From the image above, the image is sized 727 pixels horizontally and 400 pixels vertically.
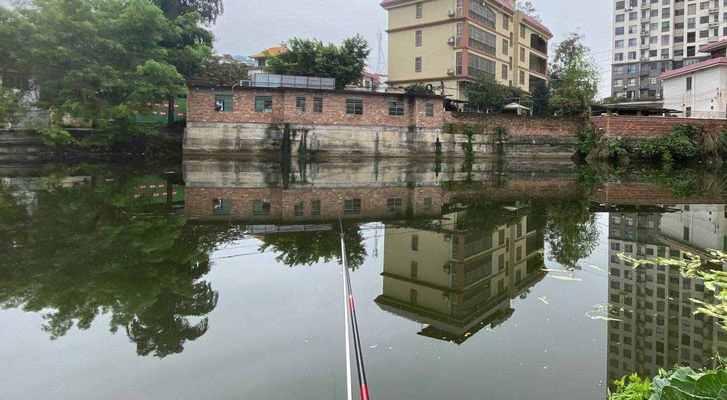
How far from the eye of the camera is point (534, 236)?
8.75 m

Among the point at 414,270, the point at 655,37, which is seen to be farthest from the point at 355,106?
the point at 655,37

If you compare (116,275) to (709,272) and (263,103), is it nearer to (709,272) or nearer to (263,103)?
(709,272)

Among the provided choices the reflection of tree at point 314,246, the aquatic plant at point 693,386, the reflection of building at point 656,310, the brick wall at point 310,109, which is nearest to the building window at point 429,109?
the brick wall at point 310,109

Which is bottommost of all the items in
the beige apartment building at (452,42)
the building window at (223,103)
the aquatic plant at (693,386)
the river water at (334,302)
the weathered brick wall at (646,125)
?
the river water at (334,302)

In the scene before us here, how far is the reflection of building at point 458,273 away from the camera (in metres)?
4.98

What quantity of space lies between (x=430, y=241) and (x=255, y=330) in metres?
4.28

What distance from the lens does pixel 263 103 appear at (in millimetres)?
32719

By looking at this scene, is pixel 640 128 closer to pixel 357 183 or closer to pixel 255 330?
pixel 357 183

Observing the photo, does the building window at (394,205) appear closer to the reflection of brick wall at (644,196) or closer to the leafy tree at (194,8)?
the reflection of brick wall at (644,196)

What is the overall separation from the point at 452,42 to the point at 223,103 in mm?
19943

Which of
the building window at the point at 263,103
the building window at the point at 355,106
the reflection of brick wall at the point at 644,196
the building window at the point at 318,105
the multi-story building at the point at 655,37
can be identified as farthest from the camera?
the multi-story building at the point at 655,37

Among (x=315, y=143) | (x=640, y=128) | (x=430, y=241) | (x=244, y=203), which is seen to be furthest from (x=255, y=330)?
(x=640, y=128)

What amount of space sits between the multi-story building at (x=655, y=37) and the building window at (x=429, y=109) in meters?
47.6

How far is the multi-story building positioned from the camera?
70.1 m
